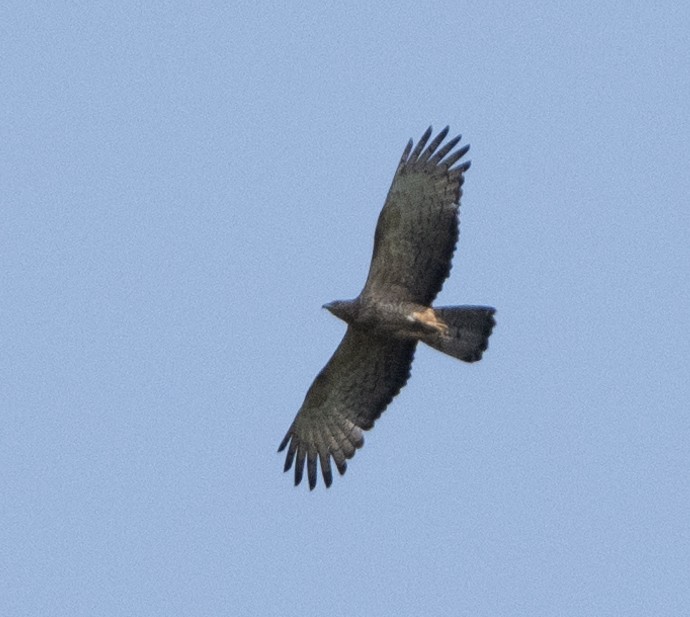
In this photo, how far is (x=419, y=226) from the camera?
1688cm

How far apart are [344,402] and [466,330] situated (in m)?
1.75

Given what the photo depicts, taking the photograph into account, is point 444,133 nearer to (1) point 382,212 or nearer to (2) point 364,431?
(1) point 382,212

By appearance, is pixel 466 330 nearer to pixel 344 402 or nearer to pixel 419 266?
pixel 419 266

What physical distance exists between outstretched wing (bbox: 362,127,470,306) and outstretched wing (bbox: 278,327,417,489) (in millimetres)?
858

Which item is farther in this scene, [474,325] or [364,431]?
[364,431]

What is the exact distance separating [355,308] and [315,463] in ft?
5.79

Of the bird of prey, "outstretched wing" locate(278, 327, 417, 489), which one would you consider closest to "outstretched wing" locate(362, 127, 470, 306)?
the bird of prey

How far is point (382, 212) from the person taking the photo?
16.9 m

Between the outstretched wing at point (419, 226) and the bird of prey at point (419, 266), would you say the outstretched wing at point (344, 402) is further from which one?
the outstretched wing at point (419, 226)

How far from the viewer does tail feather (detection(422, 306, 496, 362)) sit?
54.7 ft

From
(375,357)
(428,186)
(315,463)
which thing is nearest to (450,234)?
(428,186)

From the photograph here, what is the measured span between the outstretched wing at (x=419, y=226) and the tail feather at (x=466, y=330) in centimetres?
34

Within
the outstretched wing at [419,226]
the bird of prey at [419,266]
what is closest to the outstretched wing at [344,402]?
the bird of prey at [419,266]

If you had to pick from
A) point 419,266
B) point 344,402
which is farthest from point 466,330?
point 344,402
